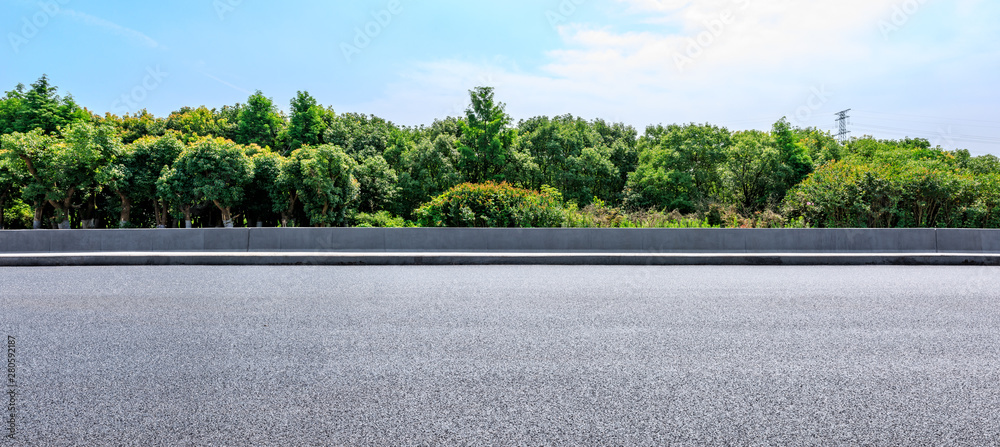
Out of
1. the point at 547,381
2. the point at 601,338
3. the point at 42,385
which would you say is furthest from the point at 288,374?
the point at 601,338

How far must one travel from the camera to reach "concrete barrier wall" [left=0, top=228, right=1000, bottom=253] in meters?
12.4

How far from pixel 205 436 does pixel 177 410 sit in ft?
1.72

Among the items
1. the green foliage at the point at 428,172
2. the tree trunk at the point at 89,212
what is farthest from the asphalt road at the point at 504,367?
the tree trunk at the point at 89,212

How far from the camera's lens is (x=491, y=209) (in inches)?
572

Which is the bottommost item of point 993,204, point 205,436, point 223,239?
point 205,436

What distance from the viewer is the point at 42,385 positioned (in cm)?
373

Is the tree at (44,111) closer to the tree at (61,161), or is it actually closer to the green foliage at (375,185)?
the tree at (61,161)


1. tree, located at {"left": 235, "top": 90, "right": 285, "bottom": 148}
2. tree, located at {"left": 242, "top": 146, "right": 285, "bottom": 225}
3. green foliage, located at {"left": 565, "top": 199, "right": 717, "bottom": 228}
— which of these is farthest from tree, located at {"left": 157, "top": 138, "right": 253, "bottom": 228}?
green foliage, located at {"left": 565, "top": 199, "right": 717, "bottom": 228}

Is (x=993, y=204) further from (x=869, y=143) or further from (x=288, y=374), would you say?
(x=869, y=143)

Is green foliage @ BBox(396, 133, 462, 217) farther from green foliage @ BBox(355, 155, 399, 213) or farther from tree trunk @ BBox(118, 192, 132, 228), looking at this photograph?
tree trunk @ BBox(118, 192, 132, 228)

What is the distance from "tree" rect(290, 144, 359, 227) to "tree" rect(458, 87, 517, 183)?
30.7 ft

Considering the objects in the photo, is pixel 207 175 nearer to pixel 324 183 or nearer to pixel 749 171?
pixel 324 183

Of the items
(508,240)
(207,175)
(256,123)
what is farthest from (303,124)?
(508,240)

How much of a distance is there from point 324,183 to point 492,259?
29.4m
